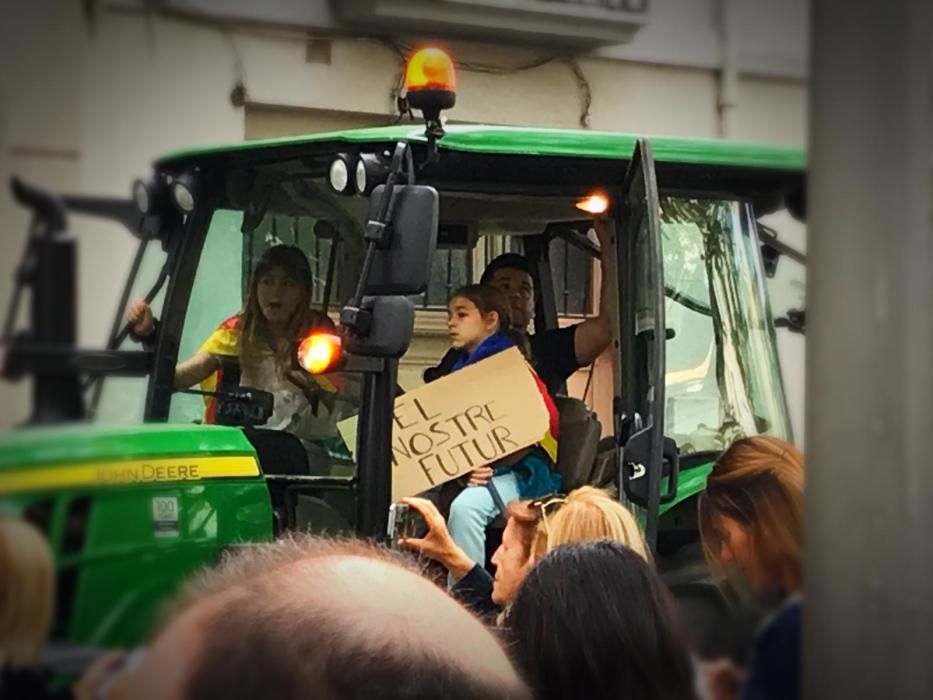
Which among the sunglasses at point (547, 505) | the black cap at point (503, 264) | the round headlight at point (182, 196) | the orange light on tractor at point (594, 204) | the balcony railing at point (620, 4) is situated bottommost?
the sunglasses at point (547, 505)

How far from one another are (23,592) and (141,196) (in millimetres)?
221

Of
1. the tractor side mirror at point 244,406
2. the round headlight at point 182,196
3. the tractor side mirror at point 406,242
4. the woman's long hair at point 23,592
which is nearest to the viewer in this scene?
the woman's long hair at point 23,592

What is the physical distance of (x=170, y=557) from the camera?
0.80m

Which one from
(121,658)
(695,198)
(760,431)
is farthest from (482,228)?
(121,658)

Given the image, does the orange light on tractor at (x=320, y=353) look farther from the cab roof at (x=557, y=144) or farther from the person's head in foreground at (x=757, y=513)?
the person's head in foreground at (x=757, y=513)

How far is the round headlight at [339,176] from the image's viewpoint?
1.02 meters

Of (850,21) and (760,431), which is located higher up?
(850,21)

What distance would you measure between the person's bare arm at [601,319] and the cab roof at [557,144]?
86mm

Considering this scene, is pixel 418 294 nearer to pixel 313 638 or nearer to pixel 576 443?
pixel 576 443

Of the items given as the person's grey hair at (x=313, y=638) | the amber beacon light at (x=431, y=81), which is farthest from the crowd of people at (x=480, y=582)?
the amber beacon light at (x=431, y=81)

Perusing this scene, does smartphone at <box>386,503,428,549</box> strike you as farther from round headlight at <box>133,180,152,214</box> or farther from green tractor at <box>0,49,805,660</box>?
round headlight at <box>133,180,152,214</box>

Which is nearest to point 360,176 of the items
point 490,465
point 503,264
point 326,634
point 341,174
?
point 341,174

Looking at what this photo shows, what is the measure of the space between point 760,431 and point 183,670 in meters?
0.41

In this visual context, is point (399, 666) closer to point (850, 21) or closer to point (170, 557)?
point (170, 557)
